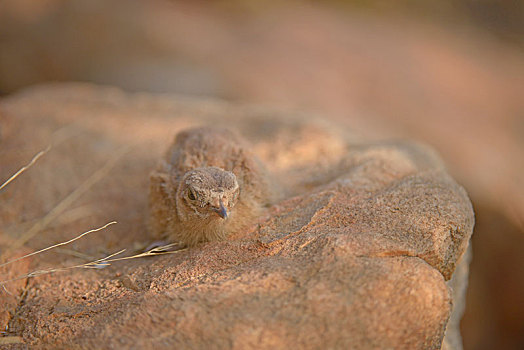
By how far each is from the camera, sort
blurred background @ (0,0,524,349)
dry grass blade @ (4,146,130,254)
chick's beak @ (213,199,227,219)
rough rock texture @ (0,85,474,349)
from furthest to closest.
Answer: blurred background @ (0,0,524,349) → dry grass blade @ (4,146,130,254) → chick's beak @ (213,199,227,219) → rough rock texture @ (0,85,474,349)

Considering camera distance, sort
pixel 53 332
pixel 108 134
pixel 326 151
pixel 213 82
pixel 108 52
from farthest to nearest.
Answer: pixel 108 52 → pixel 213 82 → pixel 108 134 → pixel 326 151 → pixel 53 332

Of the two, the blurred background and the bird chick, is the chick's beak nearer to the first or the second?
the bird chick

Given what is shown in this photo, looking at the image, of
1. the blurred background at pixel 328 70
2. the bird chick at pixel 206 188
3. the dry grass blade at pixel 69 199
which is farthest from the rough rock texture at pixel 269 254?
the blurred background at pixel 328 70

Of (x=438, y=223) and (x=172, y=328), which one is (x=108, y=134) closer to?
(x=172, y=328)

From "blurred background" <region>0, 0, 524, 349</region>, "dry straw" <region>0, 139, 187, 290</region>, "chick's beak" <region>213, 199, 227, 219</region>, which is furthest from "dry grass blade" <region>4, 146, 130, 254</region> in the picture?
"blurred background" <region>0, 0, 524, 349</region>

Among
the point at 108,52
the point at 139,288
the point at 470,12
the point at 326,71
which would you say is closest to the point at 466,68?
the point at 470,12
